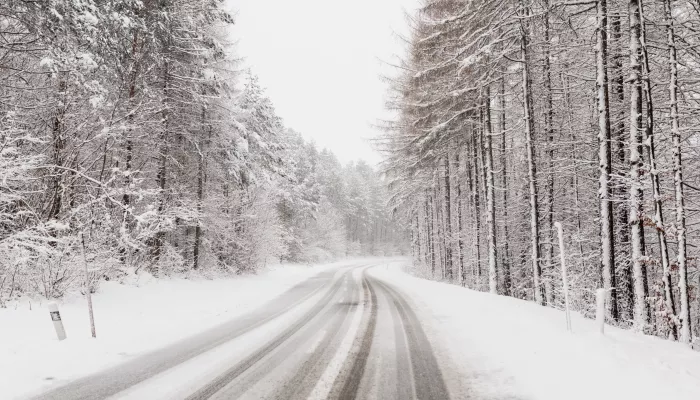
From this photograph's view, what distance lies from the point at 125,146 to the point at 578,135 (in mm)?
17769

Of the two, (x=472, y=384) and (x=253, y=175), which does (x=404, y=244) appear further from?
(x=472, y=384)

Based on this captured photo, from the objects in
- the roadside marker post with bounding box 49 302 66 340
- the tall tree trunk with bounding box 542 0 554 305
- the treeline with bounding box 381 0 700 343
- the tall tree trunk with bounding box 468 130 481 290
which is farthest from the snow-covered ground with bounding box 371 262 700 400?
the tall tree trunk with bounding box 468 130 481 290

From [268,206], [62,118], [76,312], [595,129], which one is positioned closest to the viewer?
[76,312]

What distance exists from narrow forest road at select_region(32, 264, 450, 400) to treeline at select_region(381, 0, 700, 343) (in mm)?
5416

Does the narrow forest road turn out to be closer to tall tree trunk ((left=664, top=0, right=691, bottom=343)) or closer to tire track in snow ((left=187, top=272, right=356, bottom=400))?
tire track in snow ((left=187, top=272, right=356, bottom=400))


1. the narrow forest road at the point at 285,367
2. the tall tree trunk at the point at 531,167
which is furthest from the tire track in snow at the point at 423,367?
the tall tree trunk at the point at 531,167

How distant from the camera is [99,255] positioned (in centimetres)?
996

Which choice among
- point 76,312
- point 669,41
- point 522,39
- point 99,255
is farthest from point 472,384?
point 522,39

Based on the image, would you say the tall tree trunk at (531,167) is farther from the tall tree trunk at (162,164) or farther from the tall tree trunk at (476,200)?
the tall tree trunk at (162,164)

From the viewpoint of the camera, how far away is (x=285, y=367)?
526 centimetres

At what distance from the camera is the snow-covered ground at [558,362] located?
4184 millimetres

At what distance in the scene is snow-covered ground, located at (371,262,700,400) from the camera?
13.7 ft

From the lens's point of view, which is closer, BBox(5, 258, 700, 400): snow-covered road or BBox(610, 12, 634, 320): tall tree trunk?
BBox(5, 258, 700, 400): snow-covered road

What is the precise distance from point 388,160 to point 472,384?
22195 mm
